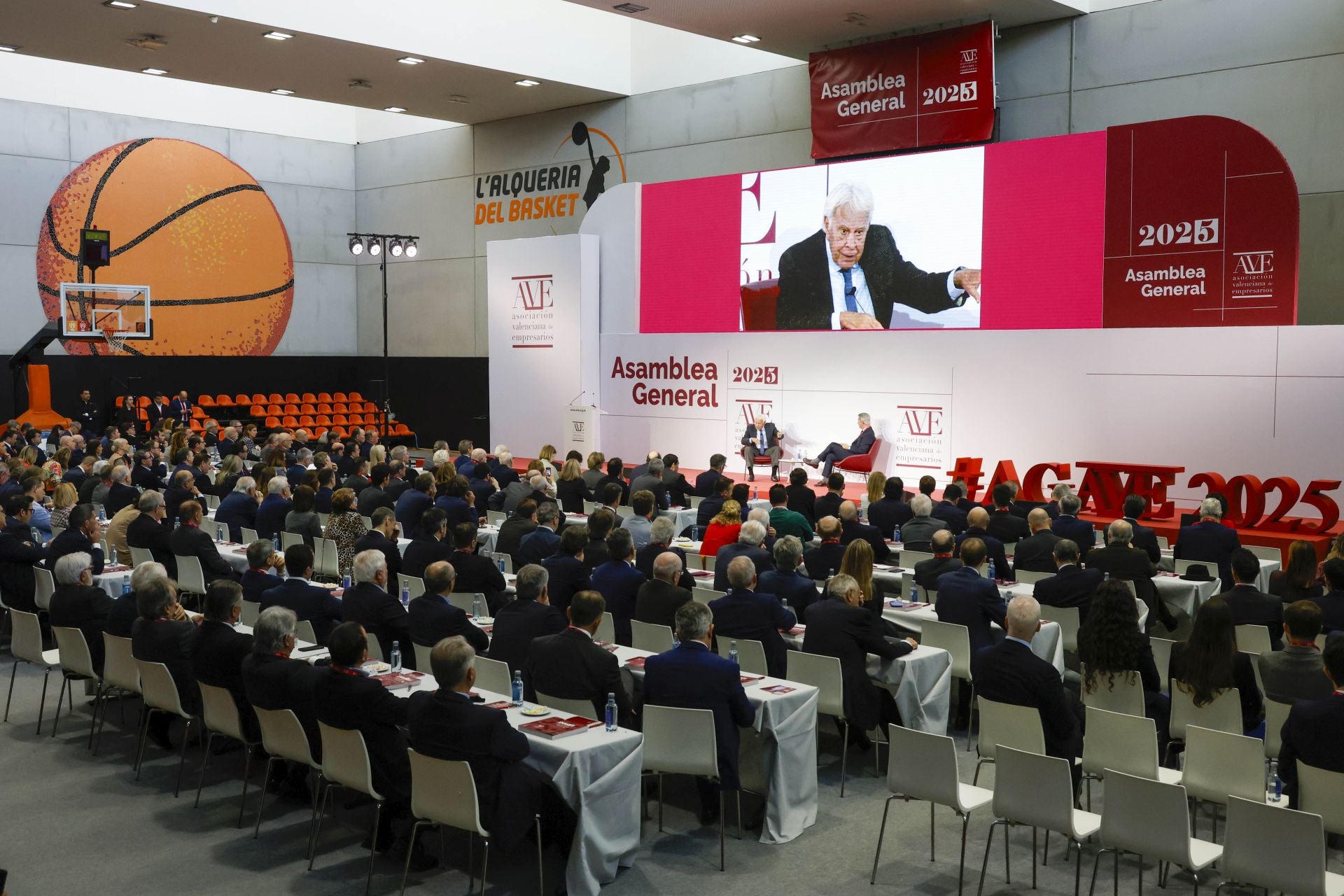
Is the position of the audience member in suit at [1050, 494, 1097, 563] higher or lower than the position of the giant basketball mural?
→ lower

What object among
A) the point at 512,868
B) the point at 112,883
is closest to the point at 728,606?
the point at 512,868

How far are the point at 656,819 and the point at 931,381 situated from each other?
35.7 ft

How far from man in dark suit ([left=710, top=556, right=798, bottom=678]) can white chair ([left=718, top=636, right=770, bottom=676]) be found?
4cm

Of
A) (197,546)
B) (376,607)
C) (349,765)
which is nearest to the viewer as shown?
(349,765)

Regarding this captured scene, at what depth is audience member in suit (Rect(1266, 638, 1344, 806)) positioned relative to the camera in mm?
4566

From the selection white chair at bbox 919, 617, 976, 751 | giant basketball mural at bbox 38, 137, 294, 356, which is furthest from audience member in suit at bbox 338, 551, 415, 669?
giant basketball mural at bbox 38, 137, 294, 356

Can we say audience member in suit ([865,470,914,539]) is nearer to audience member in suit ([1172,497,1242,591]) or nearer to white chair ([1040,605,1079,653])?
audience member in suit ([1172,497,1242,591])

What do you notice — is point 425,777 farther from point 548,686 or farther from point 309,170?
point 309,170

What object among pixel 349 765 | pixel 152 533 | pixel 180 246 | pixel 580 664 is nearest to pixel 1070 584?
pixel 580 664

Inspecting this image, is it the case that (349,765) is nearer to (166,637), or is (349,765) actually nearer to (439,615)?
(439,615)

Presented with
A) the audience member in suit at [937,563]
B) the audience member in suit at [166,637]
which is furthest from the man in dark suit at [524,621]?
the audience member in suit at [937,563]

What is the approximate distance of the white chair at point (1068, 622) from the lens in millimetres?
7598

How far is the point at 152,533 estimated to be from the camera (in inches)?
376

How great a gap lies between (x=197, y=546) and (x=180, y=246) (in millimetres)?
16987
